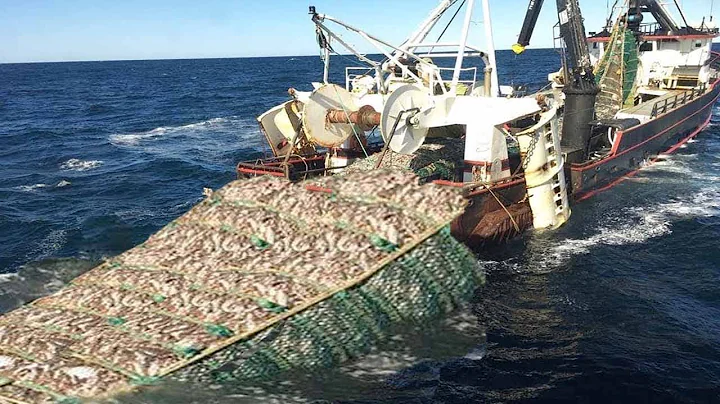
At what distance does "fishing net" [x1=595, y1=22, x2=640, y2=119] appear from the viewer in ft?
117

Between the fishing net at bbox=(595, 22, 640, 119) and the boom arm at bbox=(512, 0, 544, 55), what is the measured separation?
6935 mm

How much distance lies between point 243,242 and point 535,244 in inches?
522

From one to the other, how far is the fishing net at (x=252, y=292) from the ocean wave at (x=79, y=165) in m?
25.7

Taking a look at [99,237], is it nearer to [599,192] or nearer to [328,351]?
[328,351]

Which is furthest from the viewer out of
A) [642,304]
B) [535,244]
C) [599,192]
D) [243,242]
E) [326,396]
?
[599,192]

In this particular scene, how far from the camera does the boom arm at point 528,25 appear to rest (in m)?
31.1

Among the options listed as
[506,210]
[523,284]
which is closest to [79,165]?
[506,210]

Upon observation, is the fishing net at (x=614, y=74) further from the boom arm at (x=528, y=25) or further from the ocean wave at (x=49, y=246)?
the ocean wave at (x=49, y=246)

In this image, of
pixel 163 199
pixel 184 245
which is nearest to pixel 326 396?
pixel 184 245

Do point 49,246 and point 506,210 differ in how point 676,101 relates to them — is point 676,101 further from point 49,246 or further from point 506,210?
point 49,246

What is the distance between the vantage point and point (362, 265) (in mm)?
13367

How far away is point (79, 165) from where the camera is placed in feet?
125

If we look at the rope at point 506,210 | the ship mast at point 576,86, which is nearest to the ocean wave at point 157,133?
the rope at point 506,210

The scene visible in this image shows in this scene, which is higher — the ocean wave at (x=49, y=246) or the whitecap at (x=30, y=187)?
the whitecap at (x=30, y=187)
